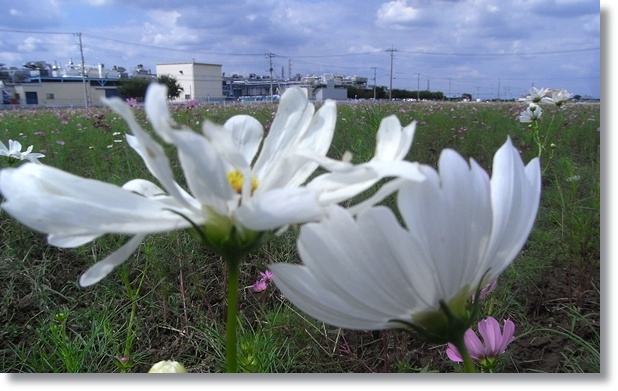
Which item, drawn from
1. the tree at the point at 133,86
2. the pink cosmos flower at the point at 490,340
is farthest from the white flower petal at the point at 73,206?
the tree at the point at 133,86

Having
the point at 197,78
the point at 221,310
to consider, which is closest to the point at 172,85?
the point at 197,78

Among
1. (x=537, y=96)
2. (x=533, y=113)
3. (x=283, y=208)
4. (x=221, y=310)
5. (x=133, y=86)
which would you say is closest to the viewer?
(x=283, y=208)

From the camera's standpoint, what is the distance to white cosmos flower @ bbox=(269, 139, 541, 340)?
0.39 ft

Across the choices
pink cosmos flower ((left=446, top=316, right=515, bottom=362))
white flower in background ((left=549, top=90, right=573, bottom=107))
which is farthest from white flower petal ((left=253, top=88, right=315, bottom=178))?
white flower in background ((left=549, top=90, right=573, bottom=107))

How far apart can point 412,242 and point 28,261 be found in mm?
949

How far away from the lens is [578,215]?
0.98 metres

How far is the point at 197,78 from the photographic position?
76 cm

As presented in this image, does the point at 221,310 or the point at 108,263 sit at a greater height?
the point at 108,263

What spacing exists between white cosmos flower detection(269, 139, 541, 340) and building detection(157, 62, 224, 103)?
639 mm

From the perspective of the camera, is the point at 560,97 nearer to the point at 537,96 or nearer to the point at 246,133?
the point at 537,96

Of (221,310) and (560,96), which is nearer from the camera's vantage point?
(221,310)

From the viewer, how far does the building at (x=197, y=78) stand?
73 cm

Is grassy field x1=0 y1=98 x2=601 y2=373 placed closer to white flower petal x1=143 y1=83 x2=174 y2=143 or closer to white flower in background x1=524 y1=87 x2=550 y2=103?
white flower in background x1=524 y1=87 x2=550 y2=103

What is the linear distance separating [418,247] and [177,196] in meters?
0.06
